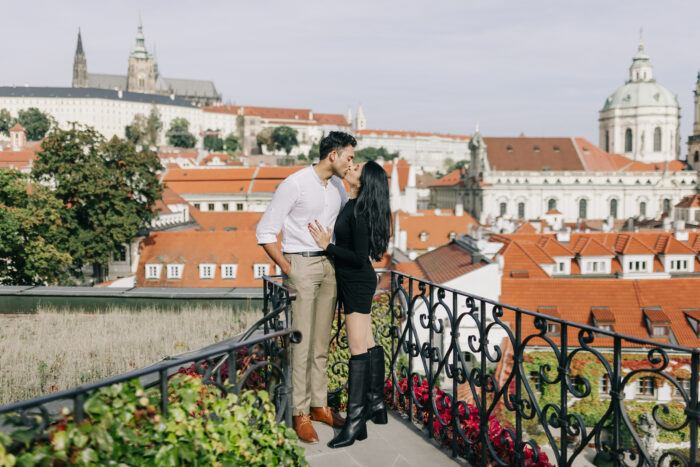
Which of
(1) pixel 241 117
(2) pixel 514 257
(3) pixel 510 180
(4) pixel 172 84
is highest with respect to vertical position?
(4) pixel 172 84

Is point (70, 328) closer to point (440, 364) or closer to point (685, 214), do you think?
point (440, 364)

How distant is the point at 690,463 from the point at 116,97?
163494 mm

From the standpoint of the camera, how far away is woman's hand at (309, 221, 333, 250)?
413cm

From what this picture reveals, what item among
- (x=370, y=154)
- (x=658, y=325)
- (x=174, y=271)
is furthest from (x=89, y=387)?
(x=370, y=154)

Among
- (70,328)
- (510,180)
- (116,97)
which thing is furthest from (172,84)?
(70,328)

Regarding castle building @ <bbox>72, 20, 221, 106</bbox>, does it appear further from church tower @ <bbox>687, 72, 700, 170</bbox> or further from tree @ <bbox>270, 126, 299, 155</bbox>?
church tower @ <bbox>687, 72, 700, 170</bbox>

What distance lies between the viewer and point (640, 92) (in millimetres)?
114500

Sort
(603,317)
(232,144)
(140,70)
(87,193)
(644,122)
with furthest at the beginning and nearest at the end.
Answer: (140,70) < (232,144) < (644,122) < (87,193) < (603,317)

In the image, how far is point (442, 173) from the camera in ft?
587

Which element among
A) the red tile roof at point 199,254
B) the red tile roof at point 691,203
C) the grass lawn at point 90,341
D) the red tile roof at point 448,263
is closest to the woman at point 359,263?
the grass lawn at point 90,341

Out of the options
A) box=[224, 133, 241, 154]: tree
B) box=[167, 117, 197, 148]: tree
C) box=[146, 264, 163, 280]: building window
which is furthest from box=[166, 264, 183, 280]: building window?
box=[167, 117, 197, 148]: tree

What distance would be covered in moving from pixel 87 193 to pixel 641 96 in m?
108

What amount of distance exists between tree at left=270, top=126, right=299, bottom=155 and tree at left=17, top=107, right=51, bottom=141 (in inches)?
1840

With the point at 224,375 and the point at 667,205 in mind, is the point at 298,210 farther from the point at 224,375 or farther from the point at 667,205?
the point at 667,205
